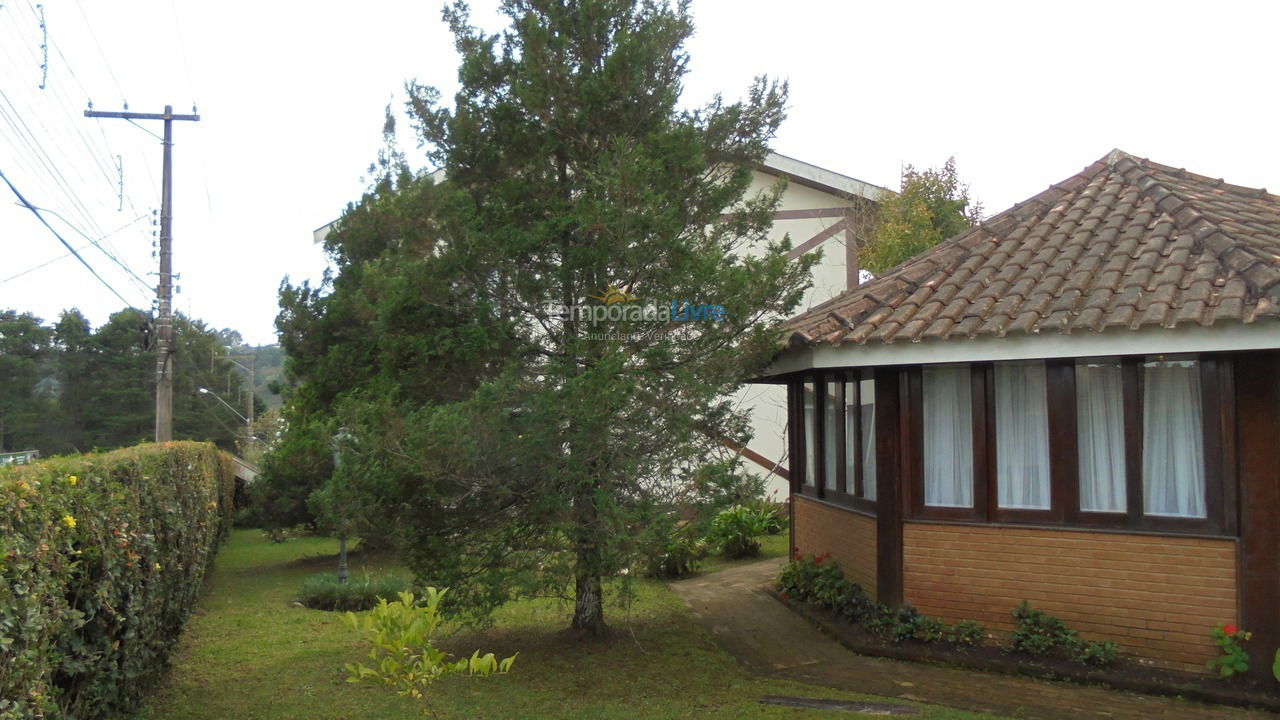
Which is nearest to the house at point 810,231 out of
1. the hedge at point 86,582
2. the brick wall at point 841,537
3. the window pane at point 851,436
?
the brick wall at point 841,537

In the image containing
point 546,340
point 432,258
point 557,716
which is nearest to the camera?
point 557,716

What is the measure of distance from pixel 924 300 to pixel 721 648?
13.0 feet

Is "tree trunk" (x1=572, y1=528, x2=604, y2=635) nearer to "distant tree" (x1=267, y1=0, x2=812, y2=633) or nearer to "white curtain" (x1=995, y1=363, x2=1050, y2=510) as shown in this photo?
"distant tree" (x1=267, y1=0, x2=812, y2=633)

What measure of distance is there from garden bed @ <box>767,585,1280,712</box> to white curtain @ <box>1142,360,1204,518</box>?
1.28 metres

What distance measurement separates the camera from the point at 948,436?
342 inches

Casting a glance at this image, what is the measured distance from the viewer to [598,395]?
7.16 metres

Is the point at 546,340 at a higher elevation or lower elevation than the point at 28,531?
higher

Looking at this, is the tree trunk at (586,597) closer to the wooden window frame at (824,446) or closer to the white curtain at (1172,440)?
the wooden window frame at (824,446)

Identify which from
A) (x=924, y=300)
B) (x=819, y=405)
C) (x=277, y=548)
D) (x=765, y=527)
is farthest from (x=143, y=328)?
(x=924, y=300)

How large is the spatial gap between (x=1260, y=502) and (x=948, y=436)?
251 centimetres

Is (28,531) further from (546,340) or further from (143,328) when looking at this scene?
(143,328)

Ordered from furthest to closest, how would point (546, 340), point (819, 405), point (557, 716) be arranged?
point (819, 405) → point (546, 340) → point (557, 716)

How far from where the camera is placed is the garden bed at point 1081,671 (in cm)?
684

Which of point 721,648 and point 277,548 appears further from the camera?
point 277,548
